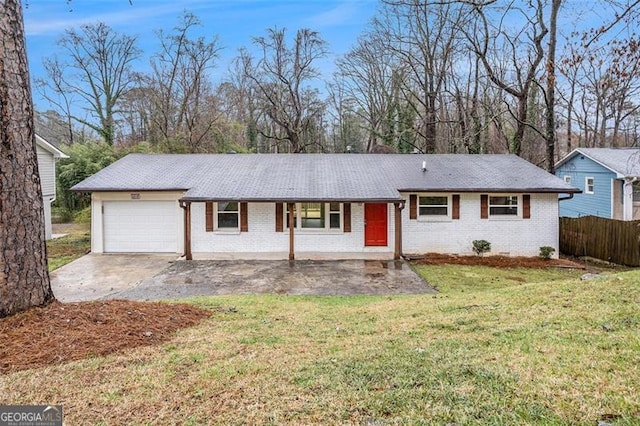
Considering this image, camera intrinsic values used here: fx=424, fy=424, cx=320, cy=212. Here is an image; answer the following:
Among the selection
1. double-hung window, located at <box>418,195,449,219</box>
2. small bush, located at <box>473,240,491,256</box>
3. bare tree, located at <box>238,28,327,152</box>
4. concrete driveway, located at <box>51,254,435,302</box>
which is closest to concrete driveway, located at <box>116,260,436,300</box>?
concrete driveway, located at <box>51,254,435,302</box>

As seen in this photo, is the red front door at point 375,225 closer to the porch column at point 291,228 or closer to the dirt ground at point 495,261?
the dirt ground at point 495,261

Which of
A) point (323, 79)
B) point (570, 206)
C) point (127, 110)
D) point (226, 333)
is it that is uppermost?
point (323, 79)

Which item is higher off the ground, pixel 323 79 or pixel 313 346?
pixel 323 79

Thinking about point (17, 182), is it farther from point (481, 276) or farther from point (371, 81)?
point (371, 81)

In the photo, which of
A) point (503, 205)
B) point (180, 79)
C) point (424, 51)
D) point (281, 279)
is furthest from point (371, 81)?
point (281, 279)

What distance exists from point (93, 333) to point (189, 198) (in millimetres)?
9307

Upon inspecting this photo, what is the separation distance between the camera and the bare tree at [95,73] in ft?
100

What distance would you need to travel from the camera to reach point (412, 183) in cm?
1509

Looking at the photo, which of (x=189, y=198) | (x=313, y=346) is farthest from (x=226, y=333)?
(x=189, y=198)

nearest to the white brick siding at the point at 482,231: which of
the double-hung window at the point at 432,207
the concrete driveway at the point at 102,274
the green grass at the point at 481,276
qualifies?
the double-hung window at the point at 432,207

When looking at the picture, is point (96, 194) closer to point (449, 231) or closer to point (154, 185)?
point (154, 185)

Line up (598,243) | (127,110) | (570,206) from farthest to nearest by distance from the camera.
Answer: (127,110), (570,206), (598,243)

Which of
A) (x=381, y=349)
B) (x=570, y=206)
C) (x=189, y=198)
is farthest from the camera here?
(x=570, y=206)

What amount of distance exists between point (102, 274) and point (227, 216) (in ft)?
14.6
